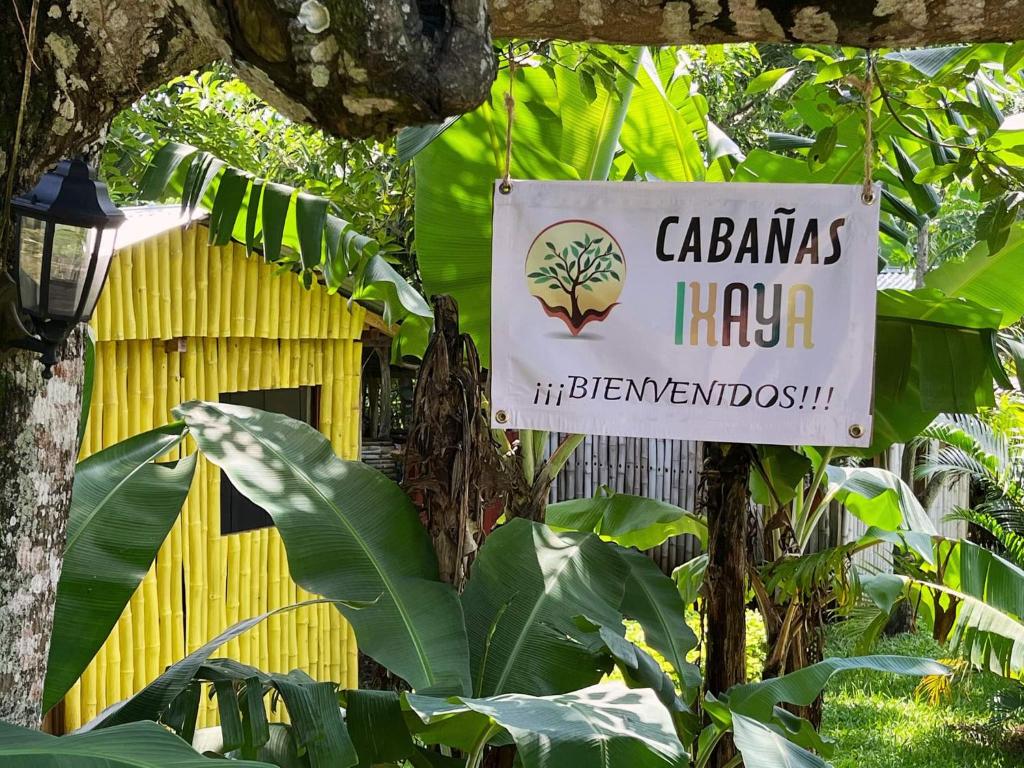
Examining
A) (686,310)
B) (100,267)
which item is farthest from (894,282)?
(100,267)

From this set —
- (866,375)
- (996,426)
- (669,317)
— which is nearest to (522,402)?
(669,317)

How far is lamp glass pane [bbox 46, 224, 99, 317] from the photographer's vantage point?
195 centimetres

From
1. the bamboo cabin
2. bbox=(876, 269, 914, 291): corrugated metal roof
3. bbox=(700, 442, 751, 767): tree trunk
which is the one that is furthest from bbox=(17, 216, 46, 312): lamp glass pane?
bbox=(876, 269, 914, 291): corrugated metal roof

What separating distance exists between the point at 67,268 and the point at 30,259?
0.07m

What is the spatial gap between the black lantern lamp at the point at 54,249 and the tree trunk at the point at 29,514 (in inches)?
2.4

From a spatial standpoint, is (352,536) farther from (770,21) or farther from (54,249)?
(770,21)

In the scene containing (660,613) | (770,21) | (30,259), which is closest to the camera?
(770,21)

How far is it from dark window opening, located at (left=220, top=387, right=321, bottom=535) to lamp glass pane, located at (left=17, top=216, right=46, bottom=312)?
3.73m

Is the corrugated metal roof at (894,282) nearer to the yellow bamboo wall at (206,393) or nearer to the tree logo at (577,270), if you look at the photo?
the tree logo at (577,270)

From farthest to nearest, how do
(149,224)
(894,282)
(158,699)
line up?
(894,282) → (149,224) → (158,699)

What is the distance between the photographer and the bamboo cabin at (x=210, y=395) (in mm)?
5070

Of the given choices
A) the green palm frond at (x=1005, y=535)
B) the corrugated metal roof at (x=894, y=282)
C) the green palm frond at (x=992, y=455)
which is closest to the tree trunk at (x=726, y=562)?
the corrugated metal roof at (x=894, y=282)

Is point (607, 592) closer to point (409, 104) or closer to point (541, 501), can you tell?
point (541, 501)

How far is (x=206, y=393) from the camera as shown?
5.63 m
